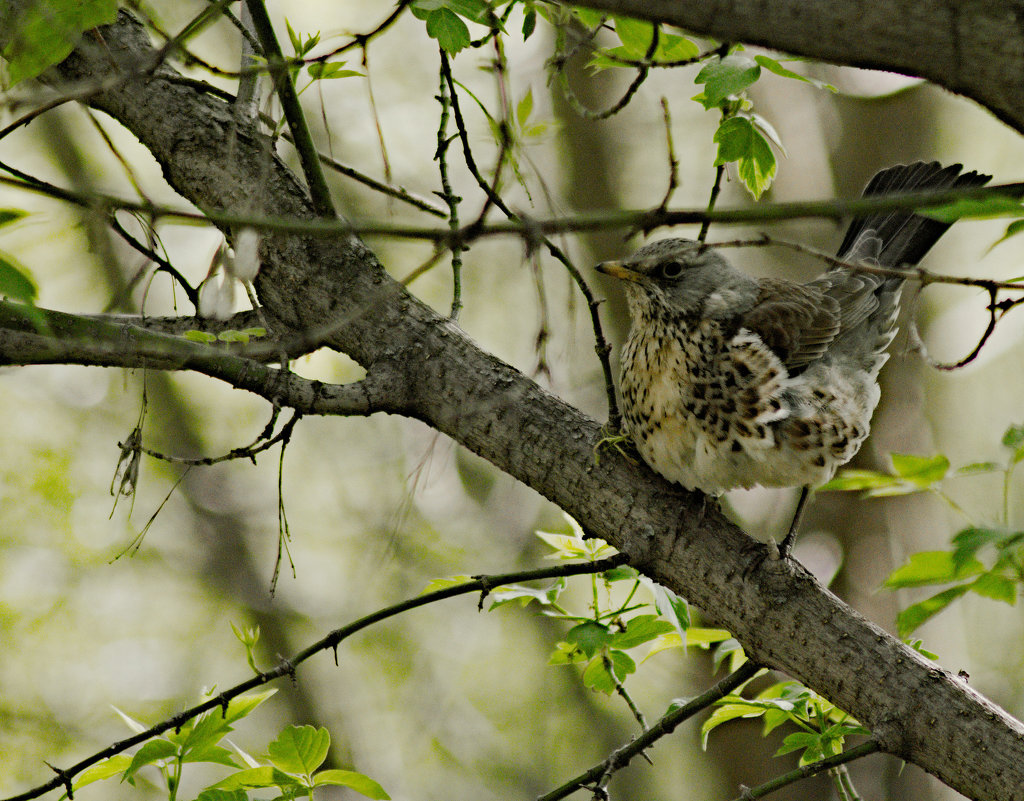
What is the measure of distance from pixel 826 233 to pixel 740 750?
3694 millimetres

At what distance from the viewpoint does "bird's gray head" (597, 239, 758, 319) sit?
3273 mm

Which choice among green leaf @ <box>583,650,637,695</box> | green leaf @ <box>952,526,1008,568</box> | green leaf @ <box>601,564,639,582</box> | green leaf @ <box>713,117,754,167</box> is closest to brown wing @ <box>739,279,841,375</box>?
green leaf @ <box>713,117,754,167</box>

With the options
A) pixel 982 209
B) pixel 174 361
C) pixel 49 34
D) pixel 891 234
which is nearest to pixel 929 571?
pixel 982 209

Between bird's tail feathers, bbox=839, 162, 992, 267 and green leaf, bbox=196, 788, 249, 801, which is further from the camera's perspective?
bird's tail feathers, bbox=839, 162, 992, 267

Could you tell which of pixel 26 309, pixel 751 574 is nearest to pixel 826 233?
pixel 751 574

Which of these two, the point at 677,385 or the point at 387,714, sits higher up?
the point at 387,714

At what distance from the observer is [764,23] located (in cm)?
138

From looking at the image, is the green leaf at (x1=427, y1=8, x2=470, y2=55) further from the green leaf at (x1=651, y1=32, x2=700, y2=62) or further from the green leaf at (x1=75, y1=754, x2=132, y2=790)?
the green leaf at (x1=75, y1=754, x2=132, y2=790)

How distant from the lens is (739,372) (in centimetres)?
311

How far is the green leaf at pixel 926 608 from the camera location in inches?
59.6

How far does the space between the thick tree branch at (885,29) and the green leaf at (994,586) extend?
2.44 feet

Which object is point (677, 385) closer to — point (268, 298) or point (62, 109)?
point (268, 298)

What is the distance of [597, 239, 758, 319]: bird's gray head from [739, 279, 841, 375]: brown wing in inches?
3.7

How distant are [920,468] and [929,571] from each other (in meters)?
0.17
